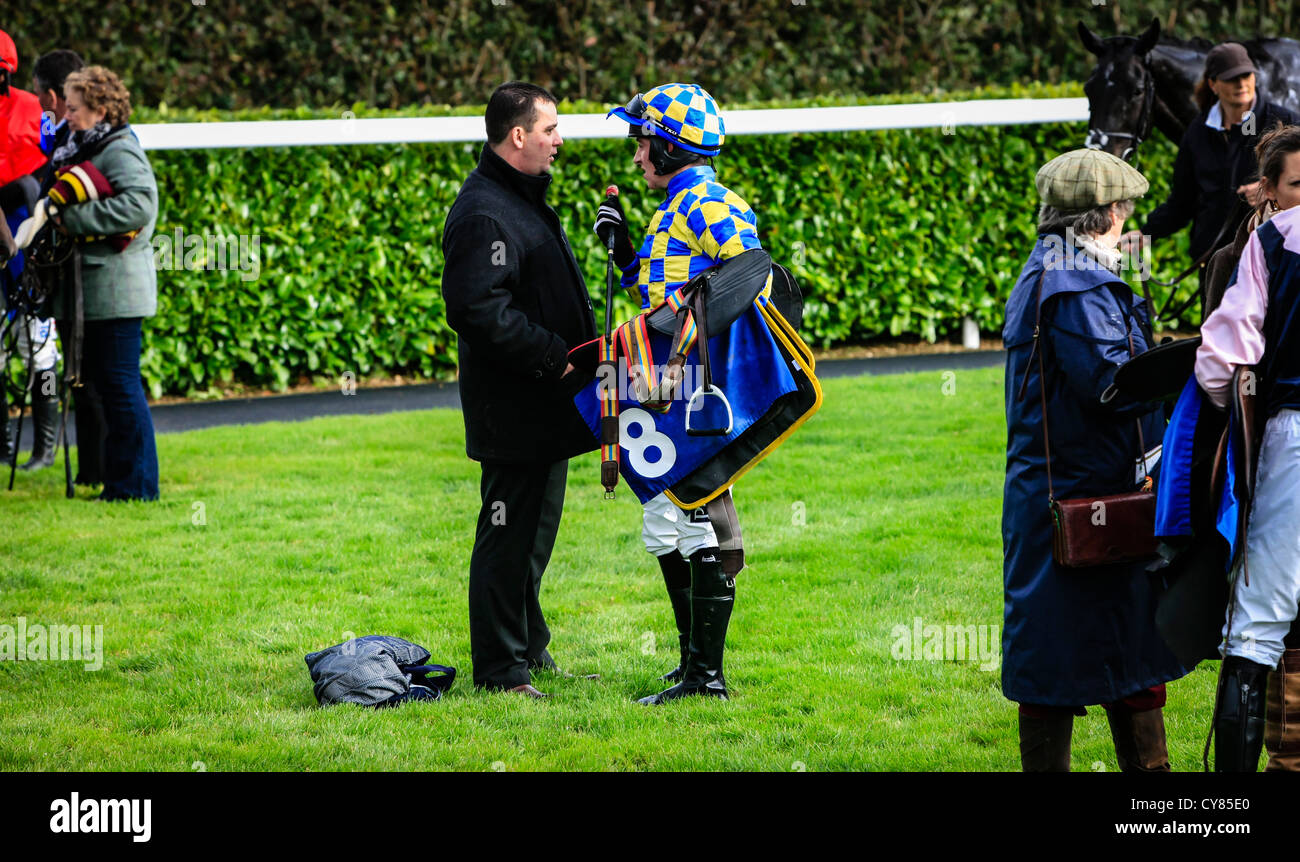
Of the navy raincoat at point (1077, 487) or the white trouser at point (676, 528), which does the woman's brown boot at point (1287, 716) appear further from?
the white trouser at point (676, 528)

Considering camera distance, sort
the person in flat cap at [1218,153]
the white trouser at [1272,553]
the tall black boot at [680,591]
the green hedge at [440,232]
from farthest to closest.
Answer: the green hedge at [440,232]
the person in flat cap at [1218,153]
the tall black boot at [680,591]
the white trouser at [1272,553]

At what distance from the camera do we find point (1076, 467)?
3816 mm

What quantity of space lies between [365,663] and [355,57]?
12.0 meters

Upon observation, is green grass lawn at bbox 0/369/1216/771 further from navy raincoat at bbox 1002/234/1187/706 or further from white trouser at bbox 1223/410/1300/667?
white trouser at bbox 1223/410/1300/667

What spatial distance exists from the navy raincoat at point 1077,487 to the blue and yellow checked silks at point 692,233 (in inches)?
42.7

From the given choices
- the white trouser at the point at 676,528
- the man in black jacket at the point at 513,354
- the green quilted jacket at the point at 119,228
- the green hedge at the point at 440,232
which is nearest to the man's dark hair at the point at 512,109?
the man in black jacket at the point at 513,354

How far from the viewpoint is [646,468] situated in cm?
474

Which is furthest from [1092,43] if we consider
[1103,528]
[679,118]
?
[1103,528]

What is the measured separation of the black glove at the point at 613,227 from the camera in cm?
491

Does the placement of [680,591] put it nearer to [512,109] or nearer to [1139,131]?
[512,109]

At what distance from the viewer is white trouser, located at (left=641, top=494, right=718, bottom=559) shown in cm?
488

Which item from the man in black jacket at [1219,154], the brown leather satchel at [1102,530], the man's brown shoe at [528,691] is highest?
the man in black jacket at [1219,154]

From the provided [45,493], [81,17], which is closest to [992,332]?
[45,493]
